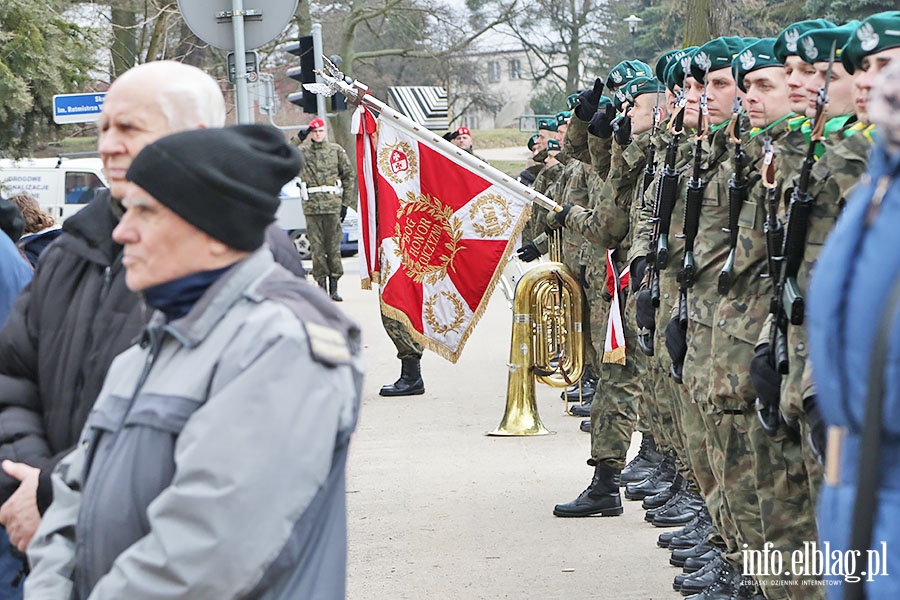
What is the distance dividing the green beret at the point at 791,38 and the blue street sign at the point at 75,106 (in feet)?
28.1

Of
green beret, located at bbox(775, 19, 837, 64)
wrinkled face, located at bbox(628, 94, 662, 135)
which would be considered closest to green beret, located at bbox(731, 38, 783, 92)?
green beret, located at bbox(775, 19, 837, 64)

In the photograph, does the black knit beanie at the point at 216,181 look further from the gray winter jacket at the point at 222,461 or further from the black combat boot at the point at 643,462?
the black combat boot at the point at 643,462

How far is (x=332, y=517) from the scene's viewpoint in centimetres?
254

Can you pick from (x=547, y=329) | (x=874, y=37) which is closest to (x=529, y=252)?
(x=547, y=329)

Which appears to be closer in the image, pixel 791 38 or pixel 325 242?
pixel 791 38

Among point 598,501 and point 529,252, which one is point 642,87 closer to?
point 598,501

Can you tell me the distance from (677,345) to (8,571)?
267cm

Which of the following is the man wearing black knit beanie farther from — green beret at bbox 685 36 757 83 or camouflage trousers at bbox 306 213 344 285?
camouflage trousers at bbox 306 213 344 285

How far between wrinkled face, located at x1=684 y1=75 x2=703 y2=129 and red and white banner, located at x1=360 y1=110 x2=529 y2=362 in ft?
9.05

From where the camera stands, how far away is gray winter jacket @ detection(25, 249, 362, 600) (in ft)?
7.56

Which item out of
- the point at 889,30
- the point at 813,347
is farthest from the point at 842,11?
the point at 813,347

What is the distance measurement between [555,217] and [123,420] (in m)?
5.55

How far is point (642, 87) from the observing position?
721 centimetres

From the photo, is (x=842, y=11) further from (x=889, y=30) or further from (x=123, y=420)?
(x=123, y=420)
